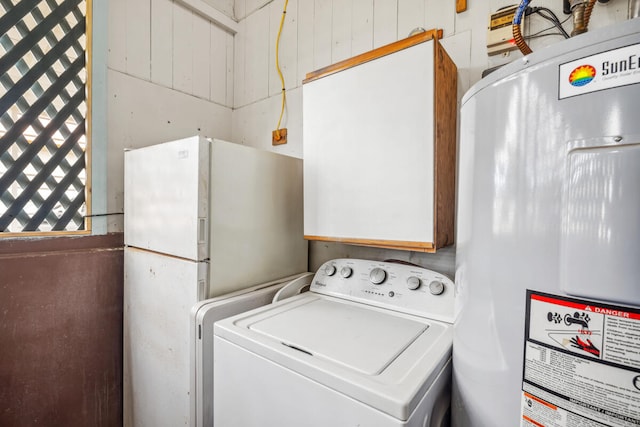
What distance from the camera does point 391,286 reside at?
1244 mm

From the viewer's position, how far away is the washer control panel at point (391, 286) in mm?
1117

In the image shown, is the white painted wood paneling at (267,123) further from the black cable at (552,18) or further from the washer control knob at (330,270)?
the black cable at (552,18)

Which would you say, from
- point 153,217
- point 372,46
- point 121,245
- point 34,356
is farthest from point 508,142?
point 34,356

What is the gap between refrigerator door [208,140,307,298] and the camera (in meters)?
1.26

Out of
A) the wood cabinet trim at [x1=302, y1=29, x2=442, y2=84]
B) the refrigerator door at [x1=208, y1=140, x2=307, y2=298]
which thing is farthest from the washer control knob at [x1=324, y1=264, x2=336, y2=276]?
the wood cabinet trim at [x1=302, y1=29, x2=442, y2=84]

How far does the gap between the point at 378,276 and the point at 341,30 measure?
4.51 feet

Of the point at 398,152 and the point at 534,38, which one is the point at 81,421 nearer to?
the point at 398,152

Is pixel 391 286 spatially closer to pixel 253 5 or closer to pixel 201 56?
pixel 201 56

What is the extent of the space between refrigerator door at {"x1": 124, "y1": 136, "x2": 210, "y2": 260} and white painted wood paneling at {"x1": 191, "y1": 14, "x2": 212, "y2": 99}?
0.77 m

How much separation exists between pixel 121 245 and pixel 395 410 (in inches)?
66.7

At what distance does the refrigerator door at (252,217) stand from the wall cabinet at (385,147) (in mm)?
197

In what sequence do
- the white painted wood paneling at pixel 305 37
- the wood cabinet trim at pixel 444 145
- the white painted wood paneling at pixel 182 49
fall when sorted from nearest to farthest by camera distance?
the wood cabinet trim at pixel 444 145
the white painted wood paneling at pixel 305 37
the white painted wood paneling at pixel 182 49

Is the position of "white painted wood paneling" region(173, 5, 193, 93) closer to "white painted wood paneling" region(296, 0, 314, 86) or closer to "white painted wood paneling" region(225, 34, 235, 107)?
"white painted wood paneling" region(225, 34, 235, 107)

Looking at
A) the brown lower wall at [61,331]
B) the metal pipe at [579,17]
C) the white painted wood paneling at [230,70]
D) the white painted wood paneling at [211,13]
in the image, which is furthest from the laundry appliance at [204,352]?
the white painted wood paneling at [211,13]
